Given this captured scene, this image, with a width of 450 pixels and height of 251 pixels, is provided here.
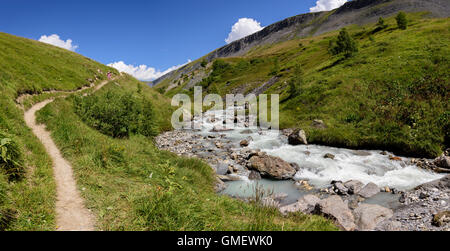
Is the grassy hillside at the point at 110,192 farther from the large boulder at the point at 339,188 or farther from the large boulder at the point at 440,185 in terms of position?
the large boulder at the point at 440,185

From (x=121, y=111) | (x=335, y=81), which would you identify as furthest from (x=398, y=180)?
(x=335, y=81)

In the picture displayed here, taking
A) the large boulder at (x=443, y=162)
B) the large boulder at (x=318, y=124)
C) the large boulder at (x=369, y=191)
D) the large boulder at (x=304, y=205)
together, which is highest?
the large boulder at (x=318, y=124)

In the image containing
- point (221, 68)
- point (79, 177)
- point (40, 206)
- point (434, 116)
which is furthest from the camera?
point (221, 68)

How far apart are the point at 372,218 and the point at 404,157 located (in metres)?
12.3

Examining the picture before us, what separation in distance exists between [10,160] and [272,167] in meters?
14.9

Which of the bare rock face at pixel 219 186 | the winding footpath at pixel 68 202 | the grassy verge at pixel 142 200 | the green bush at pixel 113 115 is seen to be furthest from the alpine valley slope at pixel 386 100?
the winding footpath at pixel 68 202

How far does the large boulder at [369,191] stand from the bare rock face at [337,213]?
3.44 metres

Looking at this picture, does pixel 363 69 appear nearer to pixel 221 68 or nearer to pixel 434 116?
pixel 434 116

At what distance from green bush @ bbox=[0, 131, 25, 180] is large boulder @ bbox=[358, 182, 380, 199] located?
1626cm

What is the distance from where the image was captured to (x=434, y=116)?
20984 mm

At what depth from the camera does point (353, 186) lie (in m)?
13.5

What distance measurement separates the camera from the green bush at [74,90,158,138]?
53.7 feet

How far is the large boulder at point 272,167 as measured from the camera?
16.1 metres

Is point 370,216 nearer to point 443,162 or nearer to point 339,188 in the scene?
point 339,188
